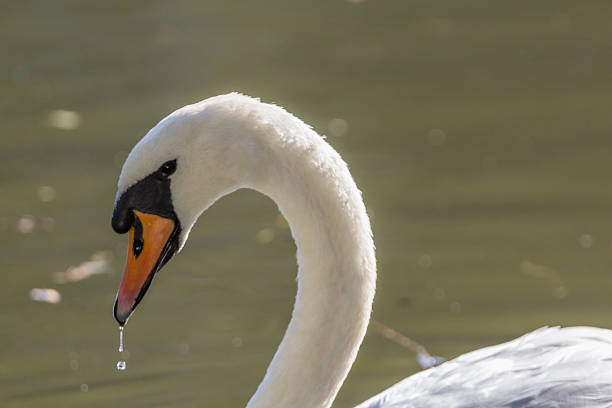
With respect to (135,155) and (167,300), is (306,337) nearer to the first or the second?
(135,155)

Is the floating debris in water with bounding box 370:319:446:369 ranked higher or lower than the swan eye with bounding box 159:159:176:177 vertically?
lower

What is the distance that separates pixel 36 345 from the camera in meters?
6.00

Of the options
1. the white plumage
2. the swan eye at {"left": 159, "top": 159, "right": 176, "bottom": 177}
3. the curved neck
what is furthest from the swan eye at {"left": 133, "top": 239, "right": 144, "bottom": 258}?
the white plumage

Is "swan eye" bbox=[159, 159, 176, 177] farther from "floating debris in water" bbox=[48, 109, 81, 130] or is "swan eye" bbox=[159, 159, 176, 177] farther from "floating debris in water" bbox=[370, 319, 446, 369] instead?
"floating debris in water" bbox=[48, 109, 81, 130]

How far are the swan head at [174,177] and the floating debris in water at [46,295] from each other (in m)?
2.56

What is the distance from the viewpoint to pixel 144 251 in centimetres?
408

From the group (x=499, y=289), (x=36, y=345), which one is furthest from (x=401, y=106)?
(x=36, y=345)

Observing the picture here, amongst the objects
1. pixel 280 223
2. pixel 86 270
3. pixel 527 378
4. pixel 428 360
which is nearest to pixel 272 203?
pixel 280 223

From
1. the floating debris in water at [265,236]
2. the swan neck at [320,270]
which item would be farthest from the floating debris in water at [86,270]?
the swan neck at [320,270]

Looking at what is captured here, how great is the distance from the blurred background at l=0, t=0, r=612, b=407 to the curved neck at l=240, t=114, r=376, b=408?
1239mm

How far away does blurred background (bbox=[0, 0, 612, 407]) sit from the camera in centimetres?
590

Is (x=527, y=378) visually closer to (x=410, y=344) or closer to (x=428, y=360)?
(x=428, y=360)

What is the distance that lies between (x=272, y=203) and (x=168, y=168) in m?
3.63

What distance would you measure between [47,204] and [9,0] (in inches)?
190
